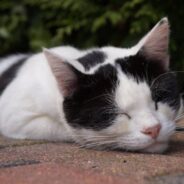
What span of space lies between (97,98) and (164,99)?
37cm

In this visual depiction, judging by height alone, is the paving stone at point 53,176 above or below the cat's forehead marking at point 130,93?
below

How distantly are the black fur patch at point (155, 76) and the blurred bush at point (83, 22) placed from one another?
5.14 ft

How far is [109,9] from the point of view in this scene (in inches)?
194

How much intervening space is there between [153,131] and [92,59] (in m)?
0.69

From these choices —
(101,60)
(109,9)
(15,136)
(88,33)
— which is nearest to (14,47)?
(88,33)

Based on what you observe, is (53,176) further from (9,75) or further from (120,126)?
(9,75)

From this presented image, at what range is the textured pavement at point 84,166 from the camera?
2.27 metres

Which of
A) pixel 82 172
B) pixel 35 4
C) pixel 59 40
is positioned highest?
pixel 35 4

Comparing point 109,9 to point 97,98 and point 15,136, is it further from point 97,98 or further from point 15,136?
point 97,98

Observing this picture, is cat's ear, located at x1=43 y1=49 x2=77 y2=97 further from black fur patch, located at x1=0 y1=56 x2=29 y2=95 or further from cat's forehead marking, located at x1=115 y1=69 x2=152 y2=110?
black fur patch, located at x1=0 y1=56 x2=29 y2=95

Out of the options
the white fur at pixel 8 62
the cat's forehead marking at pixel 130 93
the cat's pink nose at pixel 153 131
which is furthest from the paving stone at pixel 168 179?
the white fur at pixel 8 62

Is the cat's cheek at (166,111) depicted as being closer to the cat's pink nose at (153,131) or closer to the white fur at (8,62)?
the cat's pink nose at (153,131)

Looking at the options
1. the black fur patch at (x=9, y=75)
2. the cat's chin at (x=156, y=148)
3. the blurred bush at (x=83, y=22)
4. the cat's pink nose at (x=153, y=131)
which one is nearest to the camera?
the cat's pink nose at (x=153, y=131)

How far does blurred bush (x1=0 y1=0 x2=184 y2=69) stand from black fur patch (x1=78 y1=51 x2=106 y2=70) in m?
1.37
